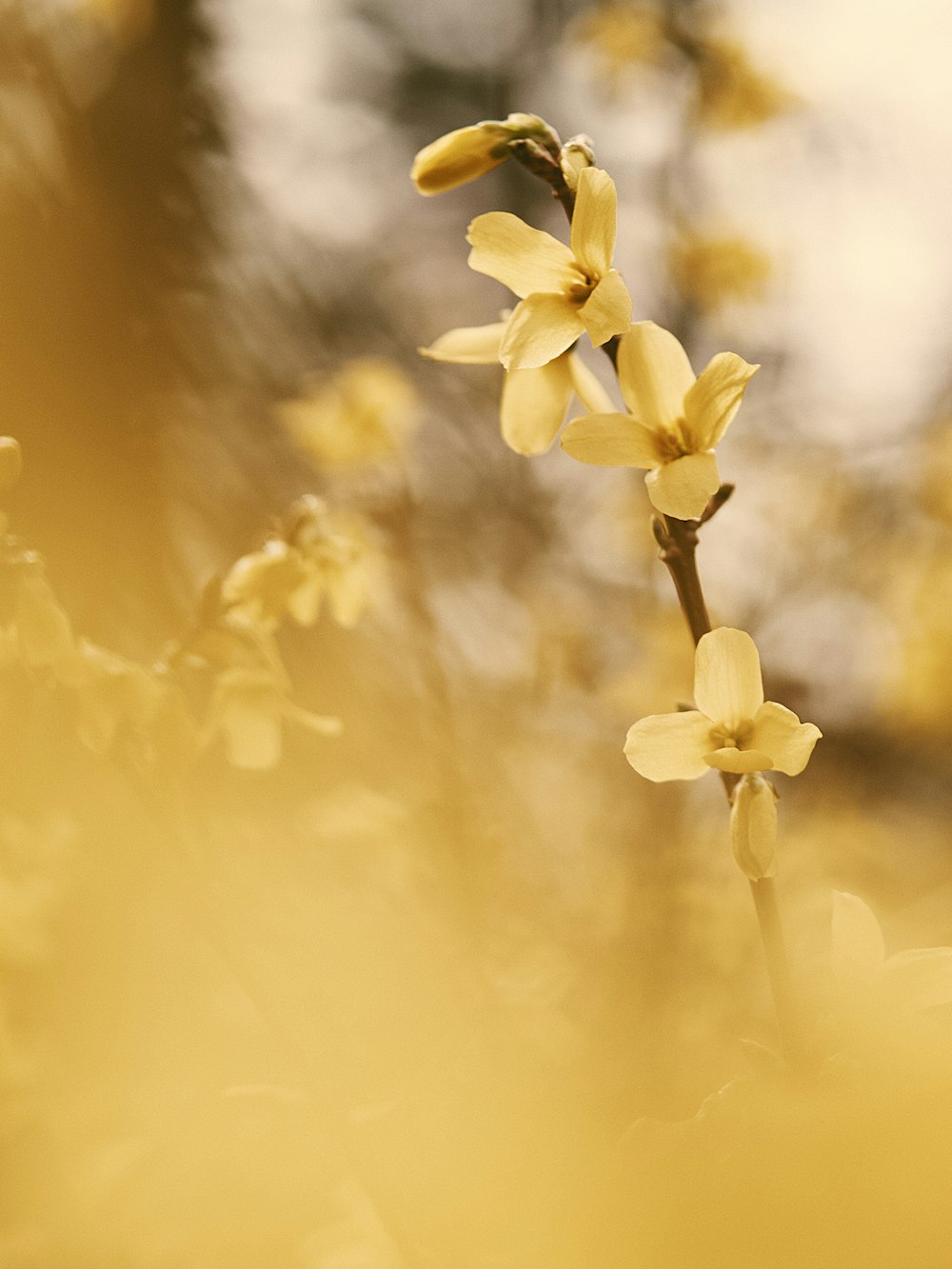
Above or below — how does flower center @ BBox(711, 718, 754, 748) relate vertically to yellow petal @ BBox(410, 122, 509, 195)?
below

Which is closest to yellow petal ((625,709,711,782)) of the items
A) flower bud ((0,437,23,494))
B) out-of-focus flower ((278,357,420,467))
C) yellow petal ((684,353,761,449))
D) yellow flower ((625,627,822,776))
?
yellow flower ((625,627,822,776))

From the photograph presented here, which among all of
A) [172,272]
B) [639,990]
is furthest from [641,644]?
[172,272]

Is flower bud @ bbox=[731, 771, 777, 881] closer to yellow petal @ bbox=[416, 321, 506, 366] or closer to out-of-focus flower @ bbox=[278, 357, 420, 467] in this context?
yellow petal @ bbox=[416, 321, 506, 366]

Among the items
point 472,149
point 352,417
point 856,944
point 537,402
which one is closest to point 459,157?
point 472,149

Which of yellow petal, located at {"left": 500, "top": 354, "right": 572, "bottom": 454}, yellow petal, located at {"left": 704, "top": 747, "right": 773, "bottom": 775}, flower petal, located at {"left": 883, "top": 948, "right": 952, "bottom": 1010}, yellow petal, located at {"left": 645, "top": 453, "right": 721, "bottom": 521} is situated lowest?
flower petal, located at {"left": 883, "top": 948, "right": 952, "bottom": 1010}

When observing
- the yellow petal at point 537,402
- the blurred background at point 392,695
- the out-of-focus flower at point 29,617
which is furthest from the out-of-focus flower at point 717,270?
the out-of-focus flower at point 29,617

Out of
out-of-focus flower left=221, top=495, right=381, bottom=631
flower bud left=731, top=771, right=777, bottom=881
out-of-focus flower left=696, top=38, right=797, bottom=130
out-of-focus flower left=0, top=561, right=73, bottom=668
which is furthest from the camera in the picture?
out-of-focus flower left=696, top=38, right=797, bottom=130

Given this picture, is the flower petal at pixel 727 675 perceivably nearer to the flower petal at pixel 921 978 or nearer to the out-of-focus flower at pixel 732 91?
the flower petal at pixel 921 978
